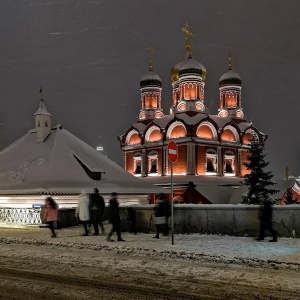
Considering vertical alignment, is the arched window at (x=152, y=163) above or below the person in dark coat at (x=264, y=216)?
above

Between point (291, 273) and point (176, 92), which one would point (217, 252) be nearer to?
point (291, 273)

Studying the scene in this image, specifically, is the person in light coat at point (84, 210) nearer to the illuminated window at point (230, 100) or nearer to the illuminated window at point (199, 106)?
the illuminated window at point (199, 106)

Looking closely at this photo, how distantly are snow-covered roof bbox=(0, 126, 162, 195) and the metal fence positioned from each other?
5.80 feet

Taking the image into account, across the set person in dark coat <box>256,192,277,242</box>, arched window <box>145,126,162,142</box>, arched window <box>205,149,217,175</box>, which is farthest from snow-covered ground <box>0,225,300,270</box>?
arched window <box>145,126,162,142</box>

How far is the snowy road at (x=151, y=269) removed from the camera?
8547 mm

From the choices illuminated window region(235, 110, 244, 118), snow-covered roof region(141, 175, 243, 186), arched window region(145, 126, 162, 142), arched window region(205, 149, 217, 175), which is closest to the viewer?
snow-covered roof region(141, 175, 243, 186)

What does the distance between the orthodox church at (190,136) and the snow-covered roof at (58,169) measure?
20.2 meters

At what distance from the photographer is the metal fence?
932 inches

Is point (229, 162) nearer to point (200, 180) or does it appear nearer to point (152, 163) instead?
point (200, 180)

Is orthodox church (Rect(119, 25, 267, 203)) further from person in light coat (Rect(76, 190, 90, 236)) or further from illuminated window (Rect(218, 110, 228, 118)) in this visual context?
person in light coat (Rect(76, 190, 90, 236))

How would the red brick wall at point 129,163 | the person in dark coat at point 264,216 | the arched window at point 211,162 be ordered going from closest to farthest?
1. the person in dark coat at point 264,216
2. the arched window at point 211,162
3. the red brick wall at point 129,163

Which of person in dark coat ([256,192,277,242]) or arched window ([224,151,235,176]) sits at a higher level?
arched window ([224,151,235,176])

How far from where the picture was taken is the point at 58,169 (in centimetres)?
2889

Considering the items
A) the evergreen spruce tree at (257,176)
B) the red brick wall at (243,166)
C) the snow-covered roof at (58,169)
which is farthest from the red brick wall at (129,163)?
the snow-covered roof at (58,169)
